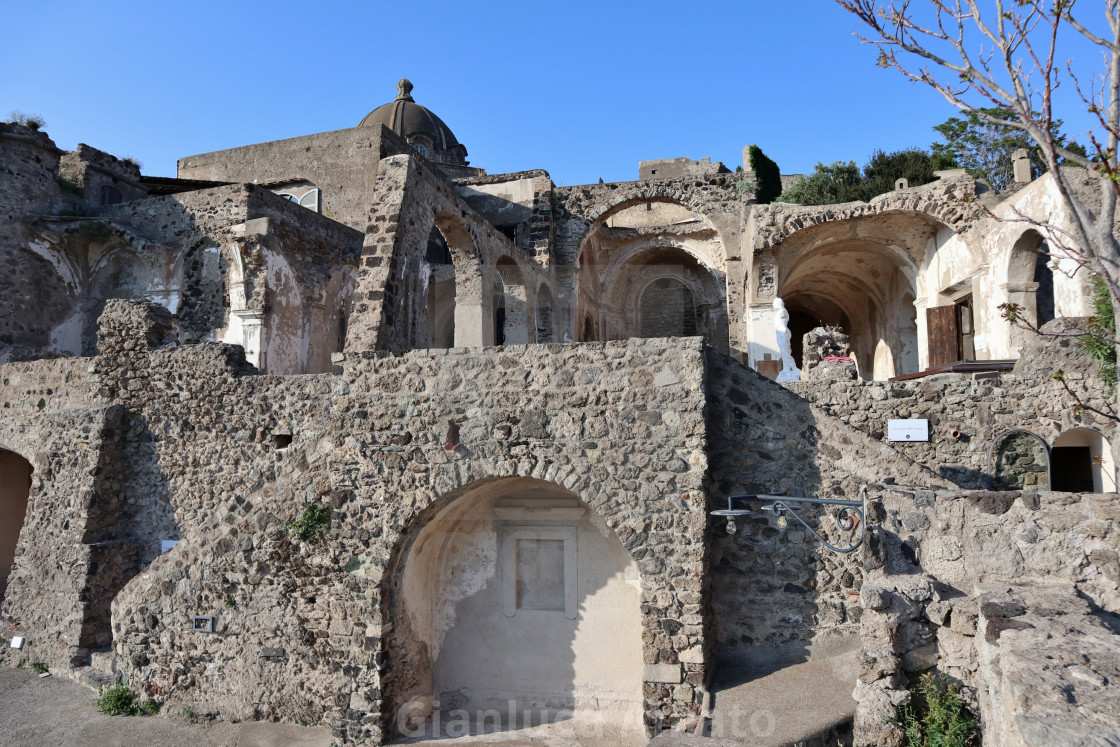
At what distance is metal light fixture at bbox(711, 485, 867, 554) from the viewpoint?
244 inches

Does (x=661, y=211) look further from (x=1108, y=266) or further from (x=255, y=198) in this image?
(x=1108, y=266)

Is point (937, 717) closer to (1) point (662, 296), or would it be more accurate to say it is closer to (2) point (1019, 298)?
(2) point (1019, 298)

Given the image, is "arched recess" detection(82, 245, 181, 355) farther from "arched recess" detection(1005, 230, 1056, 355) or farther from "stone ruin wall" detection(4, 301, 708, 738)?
"arched recess" detection(1005, 230, 1056, 355)

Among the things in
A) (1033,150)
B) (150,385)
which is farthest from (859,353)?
(150,385)

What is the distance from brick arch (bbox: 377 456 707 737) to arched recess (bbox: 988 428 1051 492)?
4170 mm

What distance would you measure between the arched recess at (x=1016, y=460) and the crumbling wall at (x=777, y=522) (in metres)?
2.49

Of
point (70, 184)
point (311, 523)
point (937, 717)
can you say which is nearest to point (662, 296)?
point (311, 523)

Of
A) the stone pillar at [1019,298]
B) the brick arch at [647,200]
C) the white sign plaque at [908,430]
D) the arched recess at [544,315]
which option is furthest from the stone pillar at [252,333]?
the stone pillar at [1019,298]

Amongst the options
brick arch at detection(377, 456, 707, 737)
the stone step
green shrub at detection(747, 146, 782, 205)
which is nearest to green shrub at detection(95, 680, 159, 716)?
brick arch at detection(377, 456, 707, 737)

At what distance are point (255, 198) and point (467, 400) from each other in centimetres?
1005

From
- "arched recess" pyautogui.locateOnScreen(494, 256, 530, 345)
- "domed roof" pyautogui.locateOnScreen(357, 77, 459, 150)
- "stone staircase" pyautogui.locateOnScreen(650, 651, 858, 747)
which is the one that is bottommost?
"stone staircase" pyautogui.locateOnScreen(650, 651, 858, 747)

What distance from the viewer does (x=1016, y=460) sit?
833cm

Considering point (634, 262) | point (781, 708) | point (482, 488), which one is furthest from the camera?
point (634, 262)

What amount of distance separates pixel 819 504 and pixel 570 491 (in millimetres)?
2457
